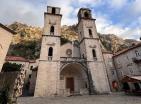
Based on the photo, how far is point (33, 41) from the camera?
2206 inches

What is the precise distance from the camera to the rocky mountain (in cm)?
5153

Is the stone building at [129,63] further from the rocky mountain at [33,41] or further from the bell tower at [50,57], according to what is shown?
the rocky mountain at [33,41]

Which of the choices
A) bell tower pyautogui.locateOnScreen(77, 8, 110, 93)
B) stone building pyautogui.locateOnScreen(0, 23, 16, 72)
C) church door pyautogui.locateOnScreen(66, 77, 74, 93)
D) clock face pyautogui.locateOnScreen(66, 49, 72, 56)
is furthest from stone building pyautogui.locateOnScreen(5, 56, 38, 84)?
stone building pyautogui.locateOnScreen(0, 23, 16, 72)

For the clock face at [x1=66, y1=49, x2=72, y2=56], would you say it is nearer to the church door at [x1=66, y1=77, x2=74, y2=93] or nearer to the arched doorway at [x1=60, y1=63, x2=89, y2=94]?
the arched doorway at [x1=60, y1=63, x2=89, y2=94]

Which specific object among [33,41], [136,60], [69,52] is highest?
[33,41]

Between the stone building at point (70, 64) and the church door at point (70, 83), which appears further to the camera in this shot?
the church door at point (70, 83)

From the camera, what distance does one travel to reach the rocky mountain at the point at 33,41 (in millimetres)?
51528

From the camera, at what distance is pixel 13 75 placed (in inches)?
372

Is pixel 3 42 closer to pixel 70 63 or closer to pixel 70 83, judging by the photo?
pixel 70 63

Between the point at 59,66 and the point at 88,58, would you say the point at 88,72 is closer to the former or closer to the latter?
the point at 88,58

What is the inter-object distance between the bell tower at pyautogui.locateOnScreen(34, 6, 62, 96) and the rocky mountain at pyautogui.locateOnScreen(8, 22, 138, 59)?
82.0 feet

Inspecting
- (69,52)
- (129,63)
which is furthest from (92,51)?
(129,63)

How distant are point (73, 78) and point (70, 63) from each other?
12.9 feet

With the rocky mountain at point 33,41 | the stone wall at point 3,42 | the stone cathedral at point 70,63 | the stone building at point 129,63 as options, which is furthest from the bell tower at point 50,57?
the rocky mountain at point 33,41
